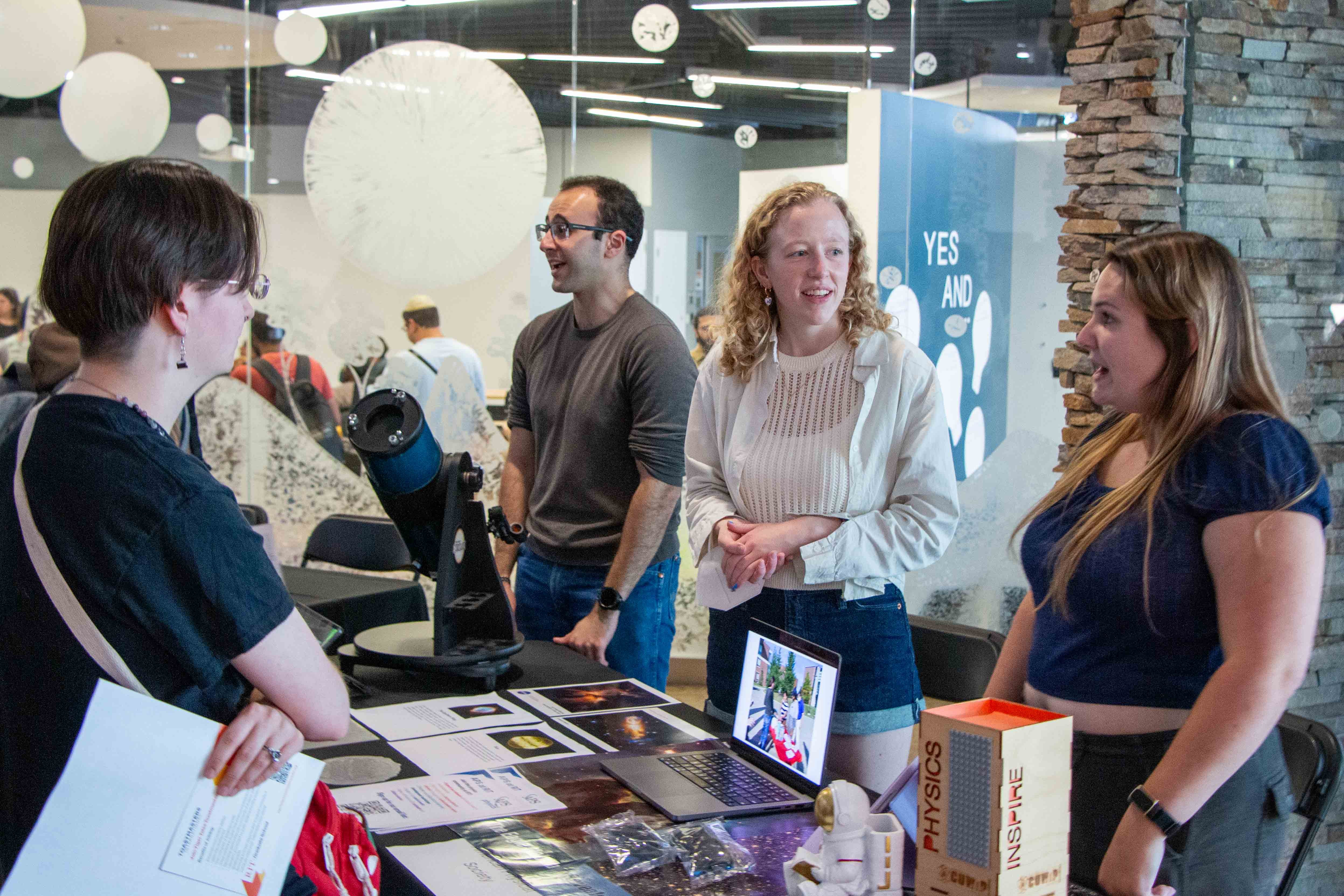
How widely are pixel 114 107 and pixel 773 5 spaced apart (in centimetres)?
305

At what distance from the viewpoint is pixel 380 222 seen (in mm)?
4867

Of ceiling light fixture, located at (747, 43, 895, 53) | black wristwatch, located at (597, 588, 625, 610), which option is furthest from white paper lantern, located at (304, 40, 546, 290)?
black wristwatch, located at (597, 588, 625, 610)

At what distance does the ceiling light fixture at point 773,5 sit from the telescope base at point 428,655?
3.32 m

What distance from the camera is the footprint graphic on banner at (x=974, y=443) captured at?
15.0 ft

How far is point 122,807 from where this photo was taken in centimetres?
101

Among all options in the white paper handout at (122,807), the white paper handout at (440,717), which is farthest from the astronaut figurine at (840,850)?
the white paper handout at (440,717)

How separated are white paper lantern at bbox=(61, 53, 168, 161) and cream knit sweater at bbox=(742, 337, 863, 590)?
163 inches

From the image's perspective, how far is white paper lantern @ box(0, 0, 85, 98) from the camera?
4832 mm

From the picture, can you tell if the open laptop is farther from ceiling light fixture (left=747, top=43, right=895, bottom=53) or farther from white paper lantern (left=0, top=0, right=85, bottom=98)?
white paper lantern (left=0, top=0, right=85, bottom=98)

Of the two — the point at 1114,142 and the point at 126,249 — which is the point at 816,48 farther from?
the point at 126,249

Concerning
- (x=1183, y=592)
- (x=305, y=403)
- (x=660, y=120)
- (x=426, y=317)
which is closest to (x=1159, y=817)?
(x=1183, y=592)

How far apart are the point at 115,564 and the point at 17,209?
16.7 ft

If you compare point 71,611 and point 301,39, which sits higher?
point 301,39

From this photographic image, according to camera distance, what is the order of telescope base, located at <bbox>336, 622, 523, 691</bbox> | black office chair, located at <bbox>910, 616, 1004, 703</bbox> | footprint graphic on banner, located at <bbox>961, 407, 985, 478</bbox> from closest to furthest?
telescope base, located at <bbox>336, 622, 523, 691</bbox> < black office chair, located at <bbox>910, 616, 1004, 703</bbox> < footprint graphic on banner, located at <bbox>961, 407, 985, 478</bbox>
